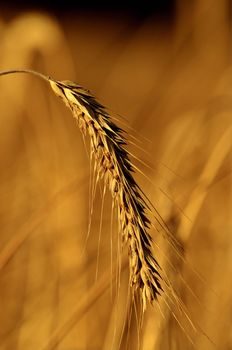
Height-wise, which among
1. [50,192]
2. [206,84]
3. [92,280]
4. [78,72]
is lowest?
[92,280]

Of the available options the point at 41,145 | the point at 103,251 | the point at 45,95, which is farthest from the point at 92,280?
the point at 45,95

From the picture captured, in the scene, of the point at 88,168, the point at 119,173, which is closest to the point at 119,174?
the point at 119,173

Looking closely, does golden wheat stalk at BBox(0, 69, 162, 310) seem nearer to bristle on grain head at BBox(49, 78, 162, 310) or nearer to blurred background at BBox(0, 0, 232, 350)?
bristle on grain head at BBox(49, 78, 162, 310)

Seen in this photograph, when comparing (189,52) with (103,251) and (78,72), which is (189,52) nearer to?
(78,72)

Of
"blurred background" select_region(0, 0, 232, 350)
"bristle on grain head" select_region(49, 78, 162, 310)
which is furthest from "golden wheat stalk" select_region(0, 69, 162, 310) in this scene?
"blurred background" select_region(0, 0, 232, 350)

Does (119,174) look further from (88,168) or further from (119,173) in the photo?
(88,168)

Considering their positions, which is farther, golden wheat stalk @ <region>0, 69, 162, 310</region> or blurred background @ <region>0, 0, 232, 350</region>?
blurred background @ <region>0, 0, 232, 350</region>

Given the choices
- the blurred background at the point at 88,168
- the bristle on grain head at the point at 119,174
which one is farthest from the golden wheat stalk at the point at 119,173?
the blurred background at the point at 88,168
